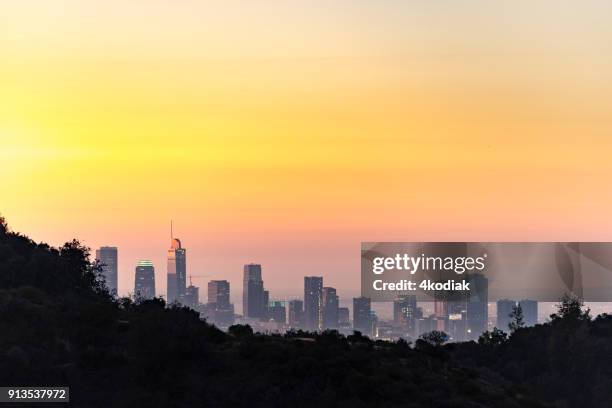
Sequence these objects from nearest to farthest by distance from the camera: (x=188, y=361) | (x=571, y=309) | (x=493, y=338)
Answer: (x=188, y=361) < (x=493, y=338) < (x=571, y=309)

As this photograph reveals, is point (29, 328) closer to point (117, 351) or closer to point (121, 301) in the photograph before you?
point (117, 351)

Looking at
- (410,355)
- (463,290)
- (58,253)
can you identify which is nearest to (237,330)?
(410,355)

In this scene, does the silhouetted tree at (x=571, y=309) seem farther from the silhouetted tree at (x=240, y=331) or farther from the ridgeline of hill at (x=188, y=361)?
the silhouetted tree at (x=240, y=331)

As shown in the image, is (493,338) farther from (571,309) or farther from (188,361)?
(188,361)

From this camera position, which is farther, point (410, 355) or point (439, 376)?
point (410, 355)

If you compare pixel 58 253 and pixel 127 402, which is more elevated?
pixel 58 253

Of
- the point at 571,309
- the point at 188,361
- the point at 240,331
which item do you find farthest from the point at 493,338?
the point at 188,361

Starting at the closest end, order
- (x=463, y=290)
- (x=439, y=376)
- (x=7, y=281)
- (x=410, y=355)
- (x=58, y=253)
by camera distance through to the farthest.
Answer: (x=439, y=376), (x=410, y=355), (x=7, y=281), (x=58, y=253), (x=463, y=290)

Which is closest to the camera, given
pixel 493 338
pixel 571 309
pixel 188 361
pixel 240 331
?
pixel 188 361
